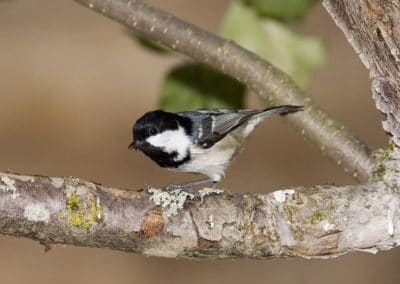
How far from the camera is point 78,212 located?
1114 mm

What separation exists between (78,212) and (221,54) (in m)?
0.55

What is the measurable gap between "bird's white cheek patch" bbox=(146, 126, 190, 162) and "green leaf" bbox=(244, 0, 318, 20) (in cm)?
39

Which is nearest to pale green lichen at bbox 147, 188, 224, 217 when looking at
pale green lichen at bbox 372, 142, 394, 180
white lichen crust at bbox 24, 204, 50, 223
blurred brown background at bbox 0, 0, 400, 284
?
white lichen crust at bbox 24, 204, 50, 223

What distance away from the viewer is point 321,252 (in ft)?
4.01

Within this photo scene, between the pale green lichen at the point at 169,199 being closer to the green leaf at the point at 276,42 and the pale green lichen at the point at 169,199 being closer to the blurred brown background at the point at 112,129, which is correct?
the green leaf at the point at 276,42

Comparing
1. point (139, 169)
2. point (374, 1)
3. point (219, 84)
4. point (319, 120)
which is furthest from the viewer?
point (139, 169)

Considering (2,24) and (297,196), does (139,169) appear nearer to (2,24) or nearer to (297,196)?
(2,24)

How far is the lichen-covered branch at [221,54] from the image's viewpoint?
60.6 inches

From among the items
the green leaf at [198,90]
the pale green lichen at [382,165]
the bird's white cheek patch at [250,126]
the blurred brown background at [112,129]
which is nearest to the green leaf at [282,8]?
the green leaf at [198,90]

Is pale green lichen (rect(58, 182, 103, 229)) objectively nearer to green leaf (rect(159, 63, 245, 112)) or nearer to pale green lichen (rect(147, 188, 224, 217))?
pale green lichen (rect(147, 188, 224, 217))

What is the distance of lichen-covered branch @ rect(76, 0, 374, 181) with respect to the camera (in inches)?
60.6

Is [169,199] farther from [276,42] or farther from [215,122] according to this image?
[215,122]

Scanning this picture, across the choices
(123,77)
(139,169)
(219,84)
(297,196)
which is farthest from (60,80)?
(297,196)

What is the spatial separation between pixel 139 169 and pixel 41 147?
1.63 feet
